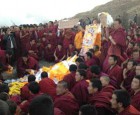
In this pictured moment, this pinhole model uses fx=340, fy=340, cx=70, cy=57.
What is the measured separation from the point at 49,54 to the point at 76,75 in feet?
19.7

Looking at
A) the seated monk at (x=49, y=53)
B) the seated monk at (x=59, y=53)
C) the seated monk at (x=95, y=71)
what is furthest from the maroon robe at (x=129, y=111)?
the seated monk at (x=49, y=53)

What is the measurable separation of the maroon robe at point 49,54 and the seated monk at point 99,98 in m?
6.87

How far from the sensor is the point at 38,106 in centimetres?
254

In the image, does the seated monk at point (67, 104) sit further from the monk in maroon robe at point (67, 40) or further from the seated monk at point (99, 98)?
the monk in maroon robe at point (67, 40)

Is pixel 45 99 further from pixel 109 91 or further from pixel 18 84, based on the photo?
pixel 18 84

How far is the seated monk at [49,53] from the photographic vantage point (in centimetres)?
1204

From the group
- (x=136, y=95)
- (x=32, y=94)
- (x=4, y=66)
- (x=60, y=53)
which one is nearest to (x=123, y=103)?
(x=136, y=95)

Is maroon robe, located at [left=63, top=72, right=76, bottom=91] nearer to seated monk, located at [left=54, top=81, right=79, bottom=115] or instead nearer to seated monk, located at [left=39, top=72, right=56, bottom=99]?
seated monk, located at [left=39, top=72, right=56, bottom=99]

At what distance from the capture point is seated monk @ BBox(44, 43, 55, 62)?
12039 millimetres

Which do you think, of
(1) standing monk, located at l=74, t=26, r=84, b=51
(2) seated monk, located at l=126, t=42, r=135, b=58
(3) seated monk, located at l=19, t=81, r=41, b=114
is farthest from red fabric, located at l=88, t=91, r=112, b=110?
(1) standing monk, located at l=74, t=26, r=84, b=51

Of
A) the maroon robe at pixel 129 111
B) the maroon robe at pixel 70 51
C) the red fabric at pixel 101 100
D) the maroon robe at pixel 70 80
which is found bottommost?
the maroon robe at pixel 70 51

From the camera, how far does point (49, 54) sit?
1207 centimetres

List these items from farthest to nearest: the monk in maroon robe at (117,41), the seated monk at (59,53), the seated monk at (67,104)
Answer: the seated monk at (59,53) → the monk in maroon robe at (117,41) → the seated monk at (67,104)

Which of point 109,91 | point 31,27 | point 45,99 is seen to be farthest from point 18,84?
point 31,27
